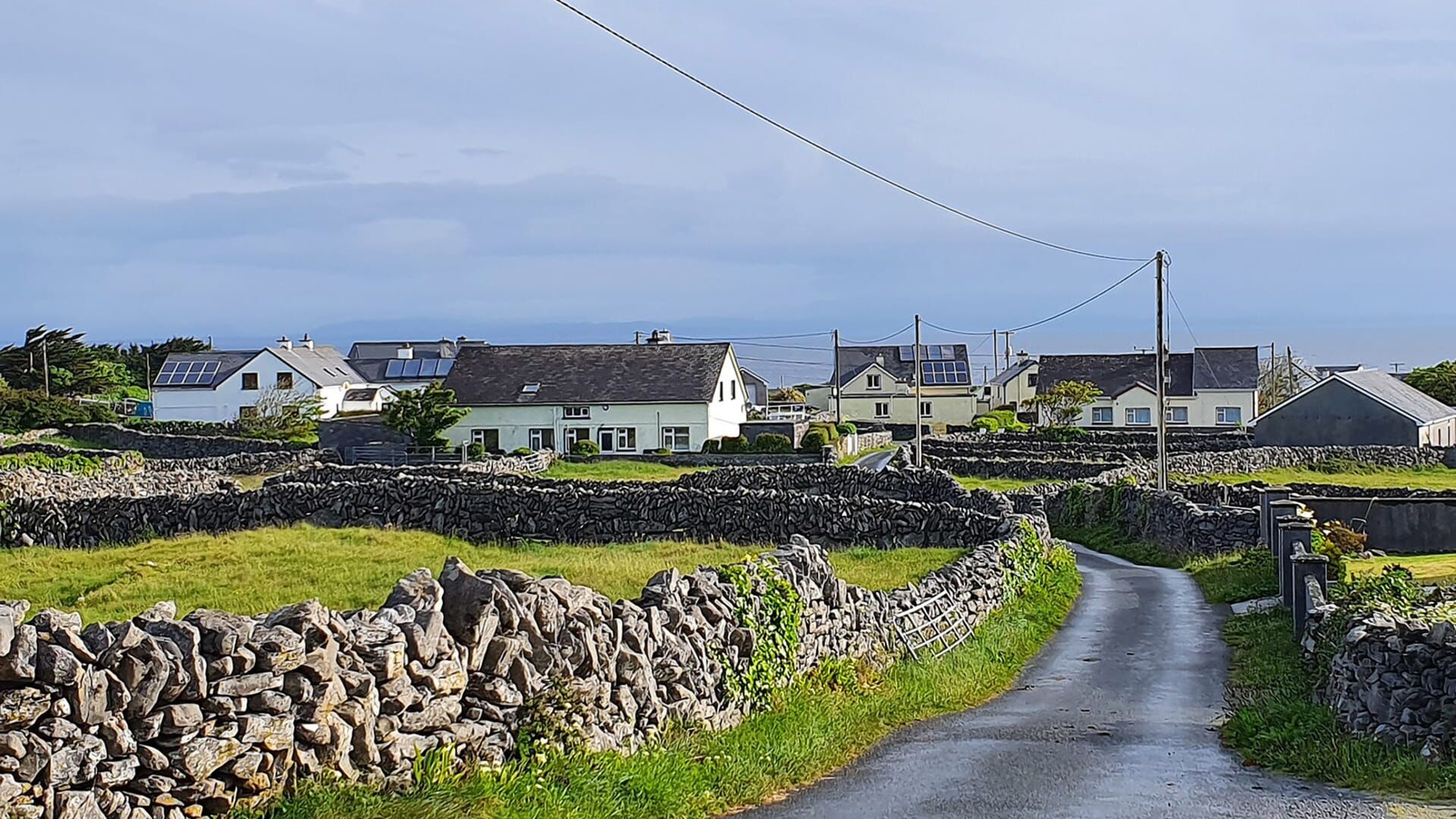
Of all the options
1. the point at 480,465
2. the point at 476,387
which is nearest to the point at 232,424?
the point at 476,387

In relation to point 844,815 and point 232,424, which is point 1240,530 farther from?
point 232,424

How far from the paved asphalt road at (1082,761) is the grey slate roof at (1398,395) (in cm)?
5832

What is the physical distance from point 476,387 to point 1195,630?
189ft

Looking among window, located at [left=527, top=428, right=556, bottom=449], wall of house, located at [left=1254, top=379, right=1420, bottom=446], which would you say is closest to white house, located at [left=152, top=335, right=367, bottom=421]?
window, located at [left=527, top=428, right=556, bottom=449]

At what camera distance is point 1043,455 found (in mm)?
63719

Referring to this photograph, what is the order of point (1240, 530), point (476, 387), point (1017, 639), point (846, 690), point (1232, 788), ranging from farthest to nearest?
point (476, 387), point (1240, 530), point (1017, 639), point (846, 690), point (1232, 788)

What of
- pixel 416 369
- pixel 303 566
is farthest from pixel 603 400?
pixel 303 566

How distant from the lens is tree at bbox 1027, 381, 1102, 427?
94.4 metres

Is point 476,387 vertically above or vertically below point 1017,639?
above

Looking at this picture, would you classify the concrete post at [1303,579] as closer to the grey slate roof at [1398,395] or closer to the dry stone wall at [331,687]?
the dry stone wall at [331,687]

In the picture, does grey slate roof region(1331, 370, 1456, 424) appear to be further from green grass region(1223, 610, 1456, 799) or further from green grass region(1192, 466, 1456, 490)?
green grass region(1223, 610, 1456, 799)

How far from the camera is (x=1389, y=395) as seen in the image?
239ft

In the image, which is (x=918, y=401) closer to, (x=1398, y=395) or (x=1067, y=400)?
(x=1398, y=395)

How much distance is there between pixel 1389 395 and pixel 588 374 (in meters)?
40.4
